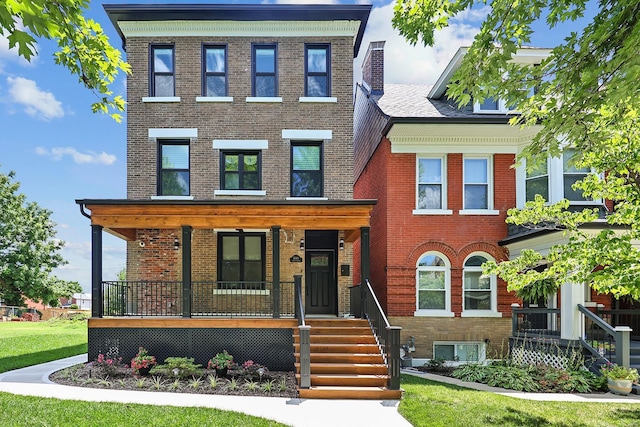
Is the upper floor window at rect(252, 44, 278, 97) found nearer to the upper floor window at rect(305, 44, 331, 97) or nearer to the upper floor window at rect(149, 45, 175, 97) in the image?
the upper floor window at rect(305, 44, 331, 97)

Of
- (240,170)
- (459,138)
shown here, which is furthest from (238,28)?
(459,138)

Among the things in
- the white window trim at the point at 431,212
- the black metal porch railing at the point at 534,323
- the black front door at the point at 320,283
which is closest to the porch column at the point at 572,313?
the black metal porch railing at the point at 534,323

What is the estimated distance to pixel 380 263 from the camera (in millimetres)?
15156

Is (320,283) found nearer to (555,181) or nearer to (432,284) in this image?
(432,284)

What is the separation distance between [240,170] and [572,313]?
10098 millimetres

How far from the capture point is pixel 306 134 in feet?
45.5

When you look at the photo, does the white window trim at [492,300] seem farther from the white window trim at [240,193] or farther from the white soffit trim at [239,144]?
the white soffit trim at [239,144]

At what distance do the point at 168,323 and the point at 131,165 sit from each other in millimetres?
5279

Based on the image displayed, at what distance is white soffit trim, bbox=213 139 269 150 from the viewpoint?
543 inches

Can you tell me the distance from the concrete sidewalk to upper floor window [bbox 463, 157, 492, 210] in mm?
7792

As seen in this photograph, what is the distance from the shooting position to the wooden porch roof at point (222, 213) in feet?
37.7

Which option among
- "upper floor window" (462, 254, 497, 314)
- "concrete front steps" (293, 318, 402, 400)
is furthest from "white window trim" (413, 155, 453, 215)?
"concrete front steps" (293, 318, 402, 400)

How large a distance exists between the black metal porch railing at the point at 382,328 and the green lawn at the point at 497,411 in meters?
0.56

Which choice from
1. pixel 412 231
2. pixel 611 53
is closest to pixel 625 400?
pixel 412 231
